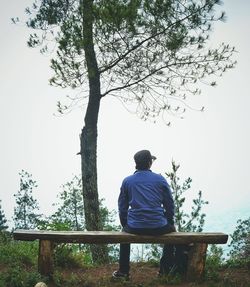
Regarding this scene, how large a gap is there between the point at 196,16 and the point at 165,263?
210 inches

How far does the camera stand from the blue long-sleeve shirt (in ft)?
16.6

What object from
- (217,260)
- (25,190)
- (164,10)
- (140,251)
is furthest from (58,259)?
(25,190)

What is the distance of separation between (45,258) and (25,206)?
44.6 meters

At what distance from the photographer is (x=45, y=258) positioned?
5145 millimetres

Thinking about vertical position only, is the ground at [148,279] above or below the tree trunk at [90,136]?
below

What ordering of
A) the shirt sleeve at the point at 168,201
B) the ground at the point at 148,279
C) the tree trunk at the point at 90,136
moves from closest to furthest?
the ground at the point at 148,279, the shirt sleeve at the point at 168,201, the tree trunk at the point at 90,136

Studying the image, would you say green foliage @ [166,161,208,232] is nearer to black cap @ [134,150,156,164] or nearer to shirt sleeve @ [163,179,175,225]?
shirt sleeve @ [163,179,175,225]

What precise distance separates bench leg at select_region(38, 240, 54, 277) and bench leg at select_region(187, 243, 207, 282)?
1.90m

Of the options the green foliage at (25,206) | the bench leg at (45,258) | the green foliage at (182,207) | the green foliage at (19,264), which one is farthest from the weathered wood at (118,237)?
the green foliage at (25,206)

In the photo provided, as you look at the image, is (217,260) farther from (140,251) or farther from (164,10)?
(164,10)

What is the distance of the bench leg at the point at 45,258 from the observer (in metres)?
5.12

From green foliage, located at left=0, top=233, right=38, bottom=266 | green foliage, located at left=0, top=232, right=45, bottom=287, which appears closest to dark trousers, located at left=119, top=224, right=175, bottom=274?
green foliage, located at left=0, top=232, right=45, bottom=287

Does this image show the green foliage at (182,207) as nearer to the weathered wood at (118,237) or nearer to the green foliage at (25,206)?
the weathered wood at (118,237)

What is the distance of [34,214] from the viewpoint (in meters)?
48.2
